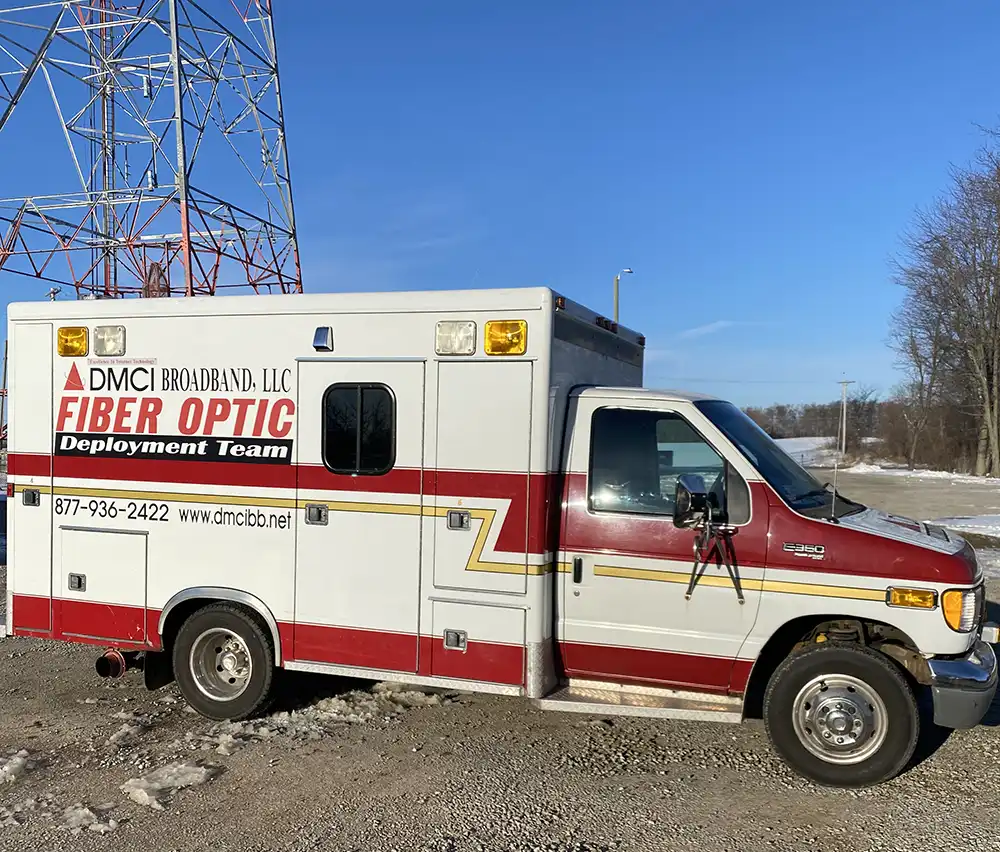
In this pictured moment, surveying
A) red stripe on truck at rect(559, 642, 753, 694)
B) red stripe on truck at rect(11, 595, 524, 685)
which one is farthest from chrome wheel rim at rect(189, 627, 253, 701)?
red stripe on truck at rect(559, 642, 753, 694)

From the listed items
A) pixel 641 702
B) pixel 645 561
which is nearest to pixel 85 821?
pixel 641 702

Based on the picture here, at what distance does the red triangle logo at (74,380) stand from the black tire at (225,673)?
68.6 inches

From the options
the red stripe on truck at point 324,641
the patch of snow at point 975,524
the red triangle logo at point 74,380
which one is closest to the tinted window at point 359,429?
the red stripe on truck at point 324,641

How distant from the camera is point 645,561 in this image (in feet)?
14.6

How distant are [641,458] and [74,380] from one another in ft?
12.6

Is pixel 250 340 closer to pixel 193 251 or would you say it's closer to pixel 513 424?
pixel 513 424

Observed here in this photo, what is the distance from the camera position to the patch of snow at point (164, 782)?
159 inches

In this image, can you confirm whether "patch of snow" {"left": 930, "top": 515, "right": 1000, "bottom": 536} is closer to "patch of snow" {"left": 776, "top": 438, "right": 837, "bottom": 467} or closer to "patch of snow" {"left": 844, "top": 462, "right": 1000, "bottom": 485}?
"patch of snow" {"left": 776, "top": 438, "right": 837, "bottom": 467}

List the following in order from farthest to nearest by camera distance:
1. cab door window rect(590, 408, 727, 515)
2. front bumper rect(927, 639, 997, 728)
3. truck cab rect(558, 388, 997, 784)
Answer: cab door window rect(590, 408, 727, 515) → truck cab rect(558, 388, 997, 784) → front bumper rect(927, 639, 997, 728)

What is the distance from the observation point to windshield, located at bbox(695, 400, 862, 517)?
14.5 feet

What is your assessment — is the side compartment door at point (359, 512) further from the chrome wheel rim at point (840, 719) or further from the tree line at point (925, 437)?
the tree line at point (925, 437)

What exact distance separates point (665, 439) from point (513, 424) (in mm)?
926

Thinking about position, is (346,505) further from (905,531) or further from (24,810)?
(905,531)

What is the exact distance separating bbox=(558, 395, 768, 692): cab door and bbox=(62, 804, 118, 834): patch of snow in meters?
2.52
